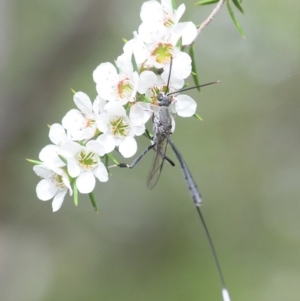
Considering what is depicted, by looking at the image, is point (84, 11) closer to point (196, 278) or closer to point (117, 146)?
point (196, 278)

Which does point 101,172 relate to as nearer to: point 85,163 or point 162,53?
point 85,163

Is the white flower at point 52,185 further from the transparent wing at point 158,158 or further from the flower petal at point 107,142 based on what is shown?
the transparent wing at point 158,158

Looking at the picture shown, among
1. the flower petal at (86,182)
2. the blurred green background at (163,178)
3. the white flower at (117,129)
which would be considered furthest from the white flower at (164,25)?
the blurred green background at (163,178)

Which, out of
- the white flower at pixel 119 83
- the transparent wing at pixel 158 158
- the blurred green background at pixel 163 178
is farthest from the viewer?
the blurred green background at pixel 163 178

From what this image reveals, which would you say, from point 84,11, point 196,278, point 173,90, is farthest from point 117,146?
point 84,11

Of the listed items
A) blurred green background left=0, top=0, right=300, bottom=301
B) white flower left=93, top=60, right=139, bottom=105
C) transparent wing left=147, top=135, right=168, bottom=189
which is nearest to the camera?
white flower left=93, top=60, right=139, bottom=105

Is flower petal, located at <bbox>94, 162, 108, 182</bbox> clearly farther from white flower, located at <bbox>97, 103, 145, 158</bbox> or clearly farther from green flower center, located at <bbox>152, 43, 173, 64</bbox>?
green flower center, located at <bbox>152, 43, 173, 64</bbox>

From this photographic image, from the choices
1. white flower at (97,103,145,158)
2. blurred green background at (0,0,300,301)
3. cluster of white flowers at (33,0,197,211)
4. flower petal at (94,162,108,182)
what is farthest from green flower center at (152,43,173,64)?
blurred green background at (0,0,300,301)
